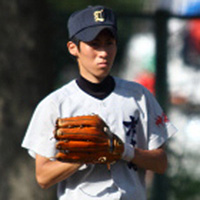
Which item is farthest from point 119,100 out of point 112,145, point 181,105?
point 181,105

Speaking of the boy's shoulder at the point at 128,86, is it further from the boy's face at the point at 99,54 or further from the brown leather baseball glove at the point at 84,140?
the brown leather baseball glove at the point at 84,140

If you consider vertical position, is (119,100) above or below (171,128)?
above

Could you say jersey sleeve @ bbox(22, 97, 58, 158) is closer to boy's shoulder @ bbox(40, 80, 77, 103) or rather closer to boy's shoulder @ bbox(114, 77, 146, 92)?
boy's shoulder @ bbox(40, 80, 77, 103)

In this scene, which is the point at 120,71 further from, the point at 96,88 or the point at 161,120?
the point at 96,88

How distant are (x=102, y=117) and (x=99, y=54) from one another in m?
0.32

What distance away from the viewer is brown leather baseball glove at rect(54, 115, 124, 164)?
10.7 ft

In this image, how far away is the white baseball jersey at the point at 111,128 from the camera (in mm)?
3438

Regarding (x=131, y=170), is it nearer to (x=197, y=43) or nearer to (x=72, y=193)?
(x=72, y=193)

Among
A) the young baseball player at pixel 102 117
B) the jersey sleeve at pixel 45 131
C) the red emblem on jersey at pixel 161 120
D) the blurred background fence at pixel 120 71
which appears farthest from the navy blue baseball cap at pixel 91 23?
the blurred background fence at pixel 120 71

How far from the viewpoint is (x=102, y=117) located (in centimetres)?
350

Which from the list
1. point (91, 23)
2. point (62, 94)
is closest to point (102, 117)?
point (62, 94)

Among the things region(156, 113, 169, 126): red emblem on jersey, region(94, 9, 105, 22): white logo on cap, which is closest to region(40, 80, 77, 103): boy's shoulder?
region(94, 9, 105, 22): white logo on cap

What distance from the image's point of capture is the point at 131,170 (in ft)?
11.5

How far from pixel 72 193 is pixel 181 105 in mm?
2959
